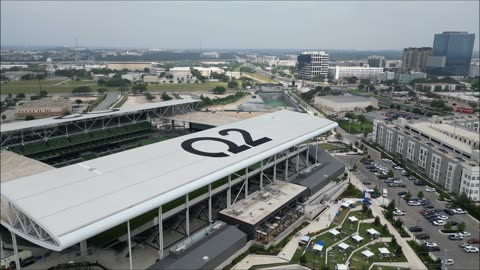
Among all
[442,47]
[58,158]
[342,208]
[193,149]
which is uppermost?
[442,47]

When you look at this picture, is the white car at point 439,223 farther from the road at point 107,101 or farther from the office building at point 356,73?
the office building at point 356,73

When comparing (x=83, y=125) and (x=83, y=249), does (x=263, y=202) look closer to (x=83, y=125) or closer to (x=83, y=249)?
(x=83, y=249)

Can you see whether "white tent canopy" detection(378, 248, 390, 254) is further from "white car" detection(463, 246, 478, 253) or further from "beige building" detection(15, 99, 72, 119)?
"beige building" detection(15, 99, 72, 119)

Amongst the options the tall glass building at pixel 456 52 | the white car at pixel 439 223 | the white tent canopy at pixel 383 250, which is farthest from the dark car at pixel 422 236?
the tall glass building at pixel 456 52

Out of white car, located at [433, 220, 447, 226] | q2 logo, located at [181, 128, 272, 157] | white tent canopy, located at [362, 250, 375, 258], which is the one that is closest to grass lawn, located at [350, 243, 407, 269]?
white tent canopy, located at [362, 250, 375, 258]

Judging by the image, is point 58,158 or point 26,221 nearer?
point 26,221

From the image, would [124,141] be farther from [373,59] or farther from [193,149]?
[373,59]

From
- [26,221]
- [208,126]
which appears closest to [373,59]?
[208,126]
